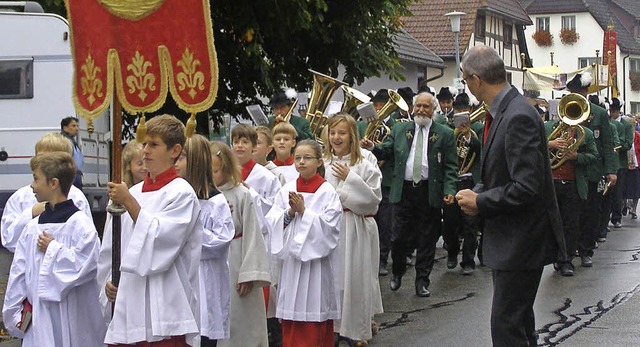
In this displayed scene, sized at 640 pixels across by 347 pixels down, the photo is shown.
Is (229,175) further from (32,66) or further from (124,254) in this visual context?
(32,66)

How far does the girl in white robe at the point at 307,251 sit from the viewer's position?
8.75 meters

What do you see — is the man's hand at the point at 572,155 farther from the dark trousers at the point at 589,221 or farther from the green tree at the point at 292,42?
the green tree at the point at 292,42

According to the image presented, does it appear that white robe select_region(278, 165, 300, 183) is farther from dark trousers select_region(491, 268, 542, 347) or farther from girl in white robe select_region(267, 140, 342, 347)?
dark trousers select_region(491, 268, 542, 347)

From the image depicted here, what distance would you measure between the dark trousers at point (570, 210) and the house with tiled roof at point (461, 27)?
96.2 ft

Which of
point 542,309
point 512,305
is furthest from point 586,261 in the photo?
point 512,305

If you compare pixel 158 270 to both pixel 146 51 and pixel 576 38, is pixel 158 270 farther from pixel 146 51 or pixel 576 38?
pixel 576 38

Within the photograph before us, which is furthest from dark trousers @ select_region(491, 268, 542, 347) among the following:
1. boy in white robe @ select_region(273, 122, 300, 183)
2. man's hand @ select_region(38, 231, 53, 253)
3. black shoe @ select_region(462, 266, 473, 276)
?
black shoe @ select_region(462, 266, 473, 276)

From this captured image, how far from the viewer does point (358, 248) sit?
9711 mm

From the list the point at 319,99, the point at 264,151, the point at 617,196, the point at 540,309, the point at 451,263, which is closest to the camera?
the point at 264,151

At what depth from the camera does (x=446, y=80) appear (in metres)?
49.7

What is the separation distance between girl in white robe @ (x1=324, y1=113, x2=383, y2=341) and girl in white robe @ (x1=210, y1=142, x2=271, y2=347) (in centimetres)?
135

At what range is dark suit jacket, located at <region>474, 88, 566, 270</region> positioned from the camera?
6.39 metres

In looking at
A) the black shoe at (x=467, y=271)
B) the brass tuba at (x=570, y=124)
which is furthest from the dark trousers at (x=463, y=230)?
the brass tuba at (x=570, y=124)

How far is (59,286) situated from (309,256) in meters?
2.24
